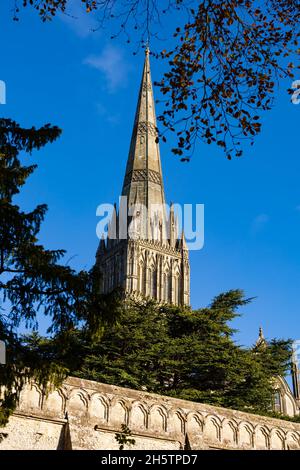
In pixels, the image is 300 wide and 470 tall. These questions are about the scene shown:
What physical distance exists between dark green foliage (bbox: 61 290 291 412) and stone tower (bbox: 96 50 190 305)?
2764 centimetres

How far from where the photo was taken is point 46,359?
10648 millimetres

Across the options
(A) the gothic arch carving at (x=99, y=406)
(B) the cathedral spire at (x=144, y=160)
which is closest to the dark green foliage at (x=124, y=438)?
(A) the gothic arch carving at (x=99, y=406)

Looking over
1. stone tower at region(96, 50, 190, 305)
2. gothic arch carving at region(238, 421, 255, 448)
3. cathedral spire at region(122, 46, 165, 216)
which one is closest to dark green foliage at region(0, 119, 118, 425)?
gothic arch carving at region(238, 421, 255, 448)

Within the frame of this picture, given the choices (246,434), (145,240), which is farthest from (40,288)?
(145,240)

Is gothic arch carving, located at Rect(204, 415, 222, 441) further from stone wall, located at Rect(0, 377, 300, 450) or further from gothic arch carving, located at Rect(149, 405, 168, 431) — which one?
gothic arch carving, located at Rect(149, 405, 168, 431)

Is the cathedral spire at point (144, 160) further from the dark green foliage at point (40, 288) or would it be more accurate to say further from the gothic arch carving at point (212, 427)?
the dark green foliage at point (40, 288)

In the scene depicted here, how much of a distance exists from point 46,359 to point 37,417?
3.22m

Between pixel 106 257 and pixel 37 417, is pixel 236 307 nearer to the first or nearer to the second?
pixel 37 417

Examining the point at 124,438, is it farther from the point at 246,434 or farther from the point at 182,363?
the point at 182,363

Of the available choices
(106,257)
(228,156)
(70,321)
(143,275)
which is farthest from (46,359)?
(106,257)

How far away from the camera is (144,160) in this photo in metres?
73.5

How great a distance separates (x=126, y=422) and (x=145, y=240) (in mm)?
52135

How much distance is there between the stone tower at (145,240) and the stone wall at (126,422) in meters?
45.1

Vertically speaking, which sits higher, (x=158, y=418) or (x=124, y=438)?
(x=158, y=418)
